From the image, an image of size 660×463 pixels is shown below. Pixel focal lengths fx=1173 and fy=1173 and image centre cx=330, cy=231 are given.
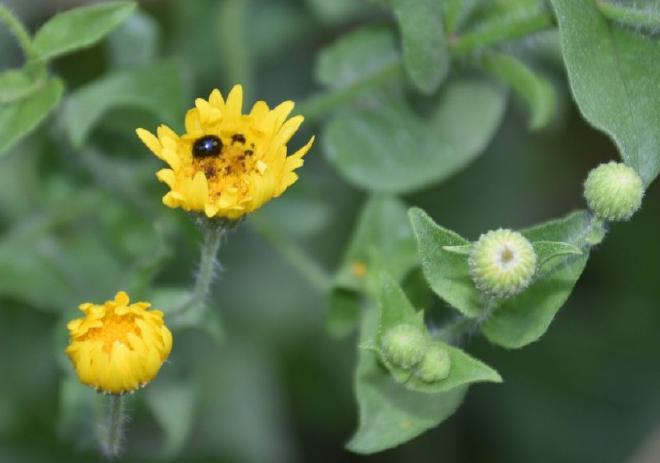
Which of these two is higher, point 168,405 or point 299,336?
point 168,405

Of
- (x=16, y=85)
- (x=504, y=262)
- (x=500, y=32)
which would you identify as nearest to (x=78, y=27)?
(x=16, y=85)

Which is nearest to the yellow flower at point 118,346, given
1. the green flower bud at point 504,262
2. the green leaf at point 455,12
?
the green flower bud at point 504,262

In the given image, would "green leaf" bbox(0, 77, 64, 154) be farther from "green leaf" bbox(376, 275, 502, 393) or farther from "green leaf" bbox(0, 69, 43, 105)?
"green leaf" bbox(376, 275, 502, 393)

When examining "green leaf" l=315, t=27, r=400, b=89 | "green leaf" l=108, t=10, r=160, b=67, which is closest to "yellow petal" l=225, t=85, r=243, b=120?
"green leaf" l=315, t=27, r=400, b=89

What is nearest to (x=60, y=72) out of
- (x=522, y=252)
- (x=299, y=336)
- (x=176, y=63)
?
(x=176, y=63)

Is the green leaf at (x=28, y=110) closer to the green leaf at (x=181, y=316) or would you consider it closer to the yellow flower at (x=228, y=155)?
the yellow flower at (x=228, y=155)

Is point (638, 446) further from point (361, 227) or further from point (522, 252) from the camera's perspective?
point (522, 252)

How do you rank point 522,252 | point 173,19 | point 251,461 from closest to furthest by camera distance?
point 522,252
point 251,461
point 173,19
